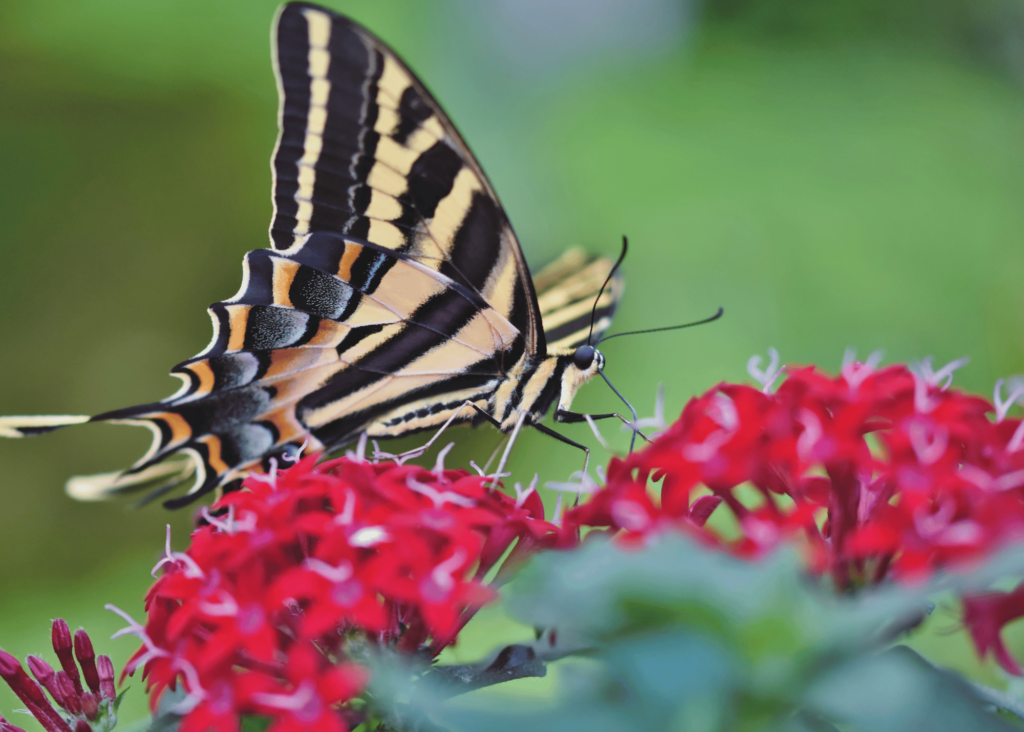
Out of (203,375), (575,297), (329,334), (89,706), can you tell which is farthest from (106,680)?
(575,297)

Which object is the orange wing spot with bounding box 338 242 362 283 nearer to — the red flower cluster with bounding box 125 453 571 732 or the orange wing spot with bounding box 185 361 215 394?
the orange wing spot with bounding box 185 361 215 394

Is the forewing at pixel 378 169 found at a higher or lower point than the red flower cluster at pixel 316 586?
higher

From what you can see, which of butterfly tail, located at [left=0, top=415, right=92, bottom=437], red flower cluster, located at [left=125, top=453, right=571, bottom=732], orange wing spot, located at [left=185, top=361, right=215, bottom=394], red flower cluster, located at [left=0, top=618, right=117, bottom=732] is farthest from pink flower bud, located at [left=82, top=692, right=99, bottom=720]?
orange wing spot, located at [left=185, top=361, right=215, bottom=394]

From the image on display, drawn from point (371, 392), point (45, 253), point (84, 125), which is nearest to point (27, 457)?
point (45, 253)

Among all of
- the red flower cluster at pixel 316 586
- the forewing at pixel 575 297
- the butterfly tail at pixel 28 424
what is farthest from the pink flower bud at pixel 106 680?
the forewing at pixel 575 297

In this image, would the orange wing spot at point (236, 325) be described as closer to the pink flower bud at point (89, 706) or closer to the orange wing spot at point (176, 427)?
→ the orange wing spot at point (176, 427)
